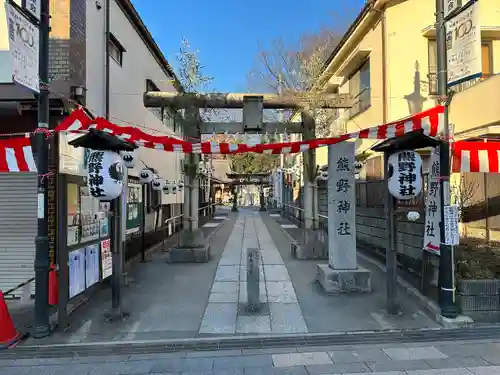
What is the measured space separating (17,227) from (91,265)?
2.27 metres

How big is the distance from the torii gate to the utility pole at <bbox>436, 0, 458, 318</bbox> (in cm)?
465

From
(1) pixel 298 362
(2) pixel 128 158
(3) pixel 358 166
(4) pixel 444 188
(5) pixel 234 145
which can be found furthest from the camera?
(3) pixel 358 166

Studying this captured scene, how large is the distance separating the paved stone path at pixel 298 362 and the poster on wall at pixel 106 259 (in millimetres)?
2039

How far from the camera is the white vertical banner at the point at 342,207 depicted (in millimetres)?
8109

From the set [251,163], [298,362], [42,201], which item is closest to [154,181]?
[42,201]

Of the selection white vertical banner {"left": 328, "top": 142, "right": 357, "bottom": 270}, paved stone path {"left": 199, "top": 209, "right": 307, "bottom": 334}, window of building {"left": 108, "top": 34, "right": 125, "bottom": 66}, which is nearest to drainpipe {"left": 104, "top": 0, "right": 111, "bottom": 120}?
window of building {"left": 108, "top": 34, "right": 125, "bottom": 66}

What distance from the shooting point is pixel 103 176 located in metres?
6.17

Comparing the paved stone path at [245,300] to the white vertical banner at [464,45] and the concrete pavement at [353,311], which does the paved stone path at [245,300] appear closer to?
the concrete pavement at [353,311]

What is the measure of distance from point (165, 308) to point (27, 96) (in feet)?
16.1

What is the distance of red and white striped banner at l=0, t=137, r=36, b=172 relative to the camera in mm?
7066

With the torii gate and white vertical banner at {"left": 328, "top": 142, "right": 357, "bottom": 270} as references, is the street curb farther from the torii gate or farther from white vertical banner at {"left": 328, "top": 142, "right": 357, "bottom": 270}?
the torii gate

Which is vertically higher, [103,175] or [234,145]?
[234,145]

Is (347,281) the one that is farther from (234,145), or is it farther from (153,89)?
(153,89)

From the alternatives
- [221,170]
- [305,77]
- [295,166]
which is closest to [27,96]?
[305,77]
